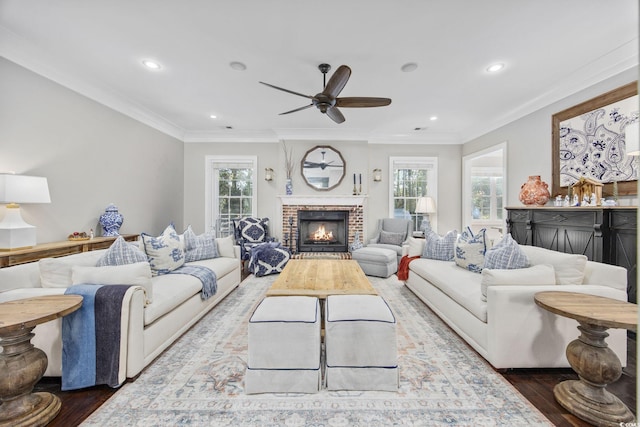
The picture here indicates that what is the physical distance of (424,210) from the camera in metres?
5.50

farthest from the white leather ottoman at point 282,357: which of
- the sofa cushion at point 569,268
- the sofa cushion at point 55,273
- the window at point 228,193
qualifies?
the window at point 228,193

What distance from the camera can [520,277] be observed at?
6.51ft

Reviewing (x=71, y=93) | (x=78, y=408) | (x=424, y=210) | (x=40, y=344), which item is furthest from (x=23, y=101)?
(x=424, y=210)

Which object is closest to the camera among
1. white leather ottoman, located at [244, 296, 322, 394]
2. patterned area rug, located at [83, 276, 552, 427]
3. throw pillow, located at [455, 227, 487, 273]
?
patterned area rug, located at [83, 276, 552, 427]

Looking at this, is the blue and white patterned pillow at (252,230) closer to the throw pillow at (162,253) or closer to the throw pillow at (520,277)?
the throw pillow at (162,253)

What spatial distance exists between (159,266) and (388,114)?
13.0ft

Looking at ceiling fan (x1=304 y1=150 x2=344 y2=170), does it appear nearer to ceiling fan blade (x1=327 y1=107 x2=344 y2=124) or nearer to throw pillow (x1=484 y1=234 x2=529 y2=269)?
ceiling fan blade (x1=327 y1=107 x2=344 y2=124)

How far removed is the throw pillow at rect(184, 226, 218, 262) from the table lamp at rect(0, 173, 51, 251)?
1380mm

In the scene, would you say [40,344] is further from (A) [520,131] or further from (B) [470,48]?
(A) [520,131]

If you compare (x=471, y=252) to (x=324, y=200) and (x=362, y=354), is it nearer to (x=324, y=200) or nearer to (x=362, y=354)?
(x=362, y=354)

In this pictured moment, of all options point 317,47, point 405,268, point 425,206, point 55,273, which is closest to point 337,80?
point 317,47

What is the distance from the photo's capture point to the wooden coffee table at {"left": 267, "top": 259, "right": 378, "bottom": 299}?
2.19 metres

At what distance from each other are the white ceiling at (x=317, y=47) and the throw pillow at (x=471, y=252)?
1.90 metres

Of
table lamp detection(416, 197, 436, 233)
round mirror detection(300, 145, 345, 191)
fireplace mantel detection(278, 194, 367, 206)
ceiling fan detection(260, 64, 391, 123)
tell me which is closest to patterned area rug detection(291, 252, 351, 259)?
fireplace mantel detection(278, 194, 367, 206)
